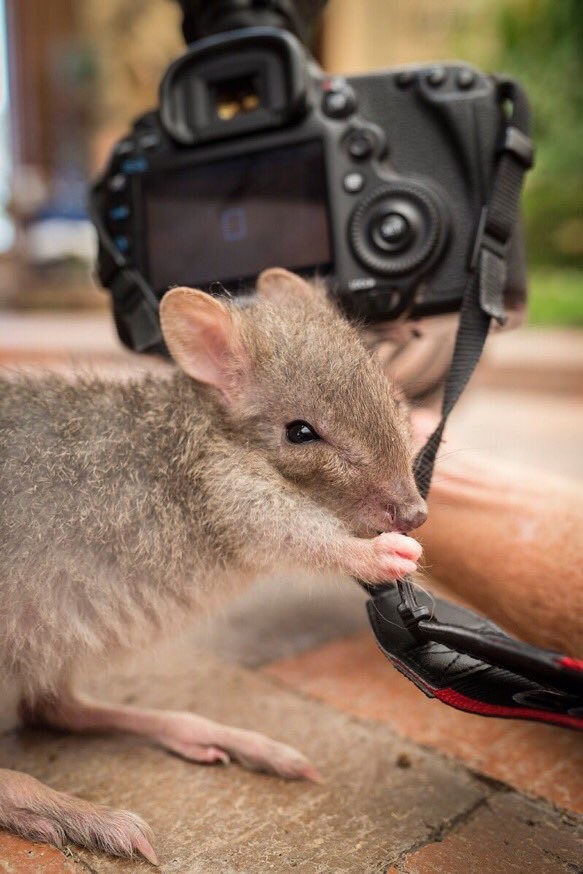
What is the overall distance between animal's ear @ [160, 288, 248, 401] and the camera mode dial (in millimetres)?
329

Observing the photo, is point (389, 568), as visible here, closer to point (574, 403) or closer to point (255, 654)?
point (255, 654)

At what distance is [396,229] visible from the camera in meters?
1.39

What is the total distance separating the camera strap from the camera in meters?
0.87

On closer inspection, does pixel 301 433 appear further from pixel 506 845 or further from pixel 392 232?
pixel 506 845

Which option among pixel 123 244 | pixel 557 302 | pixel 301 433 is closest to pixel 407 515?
pixel 301 433

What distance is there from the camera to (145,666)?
1.58 metres

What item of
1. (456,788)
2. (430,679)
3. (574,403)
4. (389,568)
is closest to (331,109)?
(389,568)

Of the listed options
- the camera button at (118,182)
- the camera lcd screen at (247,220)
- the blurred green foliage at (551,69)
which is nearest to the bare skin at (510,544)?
the camera lcd screen at (247,220)

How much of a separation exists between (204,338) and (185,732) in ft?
1.94

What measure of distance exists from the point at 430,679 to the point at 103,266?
959 millimetres

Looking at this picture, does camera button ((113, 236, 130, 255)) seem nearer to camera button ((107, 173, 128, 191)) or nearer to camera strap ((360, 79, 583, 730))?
camera button ((107, 173, 128, 191))

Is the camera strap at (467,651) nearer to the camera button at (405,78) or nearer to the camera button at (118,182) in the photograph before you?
the camera button at (405,78)

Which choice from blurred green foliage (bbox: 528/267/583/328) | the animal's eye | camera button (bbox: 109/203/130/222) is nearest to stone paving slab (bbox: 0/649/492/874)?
the animal's eye

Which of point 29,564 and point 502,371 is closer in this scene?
point 29,564
